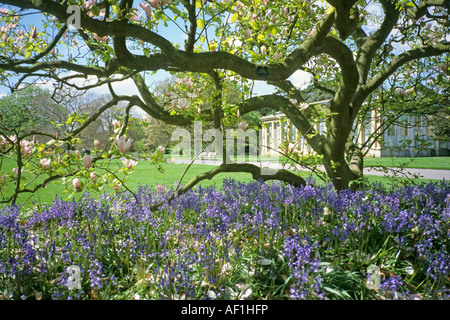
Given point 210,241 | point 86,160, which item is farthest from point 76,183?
point 210,241

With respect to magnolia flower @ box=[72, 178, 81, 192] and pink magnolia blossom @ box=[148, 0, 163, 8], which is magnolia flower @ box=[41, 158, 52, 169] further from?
pink magnolia blossom @ box=[148, 0, 163, 8]

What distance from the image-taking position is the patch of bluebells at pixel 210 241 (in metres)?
2.24

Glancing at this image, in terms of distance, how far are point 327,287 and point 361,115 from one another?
16.3 ft

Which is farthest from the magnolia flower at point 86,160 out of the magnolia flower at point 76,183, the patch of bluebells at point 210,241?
the patch of bluebells at point 210,241

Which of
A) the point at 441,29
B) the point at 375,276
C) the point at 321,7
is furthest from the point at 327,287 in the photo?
the point at 441,29

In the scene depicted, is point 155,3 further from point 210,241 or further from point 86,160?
point 210,241

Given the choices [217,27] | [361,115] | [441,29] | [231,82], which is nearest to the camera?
[217,27]

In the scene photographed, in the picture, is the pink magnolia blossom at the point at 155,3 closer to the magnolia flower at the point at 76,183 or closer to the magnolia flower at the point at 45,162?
the magnolia flower at the point at 76,183

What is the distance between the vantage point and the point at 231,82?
4941 millimetres

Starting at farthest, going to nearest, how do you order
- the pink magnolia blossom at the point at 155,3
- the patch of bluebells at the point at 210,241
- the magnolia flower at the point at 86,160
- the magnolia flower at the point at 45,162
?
1. the magnolia flower at the point at 45,162
2. the magnolia flower at the point at 86,160
3. the pink magnolia blossom at the point at 155,3
4. the patch of bluebells at the point at 210,241

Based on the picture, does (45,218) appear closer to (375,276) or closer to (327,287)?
(327,287)

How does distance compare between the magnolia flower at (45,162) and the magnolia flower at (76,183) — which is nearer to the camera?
the magnolia flower at (76,183)

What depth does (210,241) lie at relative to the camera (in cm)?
266

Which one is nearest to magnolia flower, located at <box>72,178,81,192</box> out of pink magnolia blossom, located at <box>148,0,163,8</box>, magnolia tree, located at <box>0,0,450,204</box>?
magnolia tree, located at <box>0,0,450,204</box>
